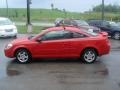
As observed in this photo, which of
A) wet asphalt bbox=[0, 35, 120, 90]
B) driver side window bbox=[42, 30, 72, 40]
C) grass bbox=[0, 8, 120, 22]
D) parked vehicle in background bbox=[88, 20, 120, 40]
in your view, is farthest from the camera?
grass bbox=[0, 8, 120, 22]

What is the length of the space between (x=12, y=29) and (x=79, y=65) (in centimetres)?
1465

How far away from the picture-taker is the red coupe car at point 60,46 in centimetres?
1433

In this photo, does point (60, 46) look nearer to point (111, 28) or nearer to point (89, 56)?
point (89, 56)

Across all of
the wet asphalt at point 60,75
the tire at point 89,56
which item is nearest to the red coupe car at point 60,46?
the tire at point 89,56

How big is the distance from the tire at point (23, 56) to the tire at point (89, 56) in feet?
7.08

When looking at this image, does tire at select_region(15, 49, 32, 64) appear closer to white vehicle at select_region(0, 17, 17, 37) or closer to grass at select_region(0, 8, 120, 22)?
white vehicle at select_region(0, 17, 17, 37)

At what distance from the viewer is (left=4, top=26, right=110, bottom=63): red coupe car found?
1433 centimetres

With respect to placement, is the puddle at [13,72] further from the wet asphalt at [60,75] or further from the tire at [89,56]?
the tire at [89,56]

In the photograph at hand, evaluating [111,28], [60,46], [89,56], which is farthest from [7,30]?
[89,56]

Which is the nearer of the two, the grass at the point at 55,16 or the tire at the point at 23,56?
the tire at the point at 23,56

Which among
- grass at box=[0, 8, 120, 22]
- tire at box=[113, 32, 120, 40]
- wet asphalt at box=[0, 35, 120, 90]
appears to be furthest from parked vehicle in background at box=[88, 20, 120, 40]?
grass at box=[0, 8, 120, 22]

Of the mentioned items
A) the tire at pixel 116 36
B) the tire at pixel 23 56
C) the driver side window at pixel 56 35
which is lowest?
the tire at pixel 116 36

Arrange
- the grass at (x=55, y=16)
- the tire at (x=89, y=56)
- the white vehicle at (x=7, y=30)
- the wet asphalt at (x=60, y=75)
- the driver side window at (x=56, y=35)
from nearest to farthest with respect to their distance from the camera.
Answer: the wet asphalt at (x=60, y=75)
the tire at (x=89, y=56)
the driver side window at (x=56, y=35)
the white vehicle at (x=7, y=30)
the grass at (x=55, y=16)

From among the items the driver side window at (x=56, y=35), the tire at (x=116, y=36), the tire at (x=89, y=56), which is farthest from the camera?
the tire at (x=116, y=36)
